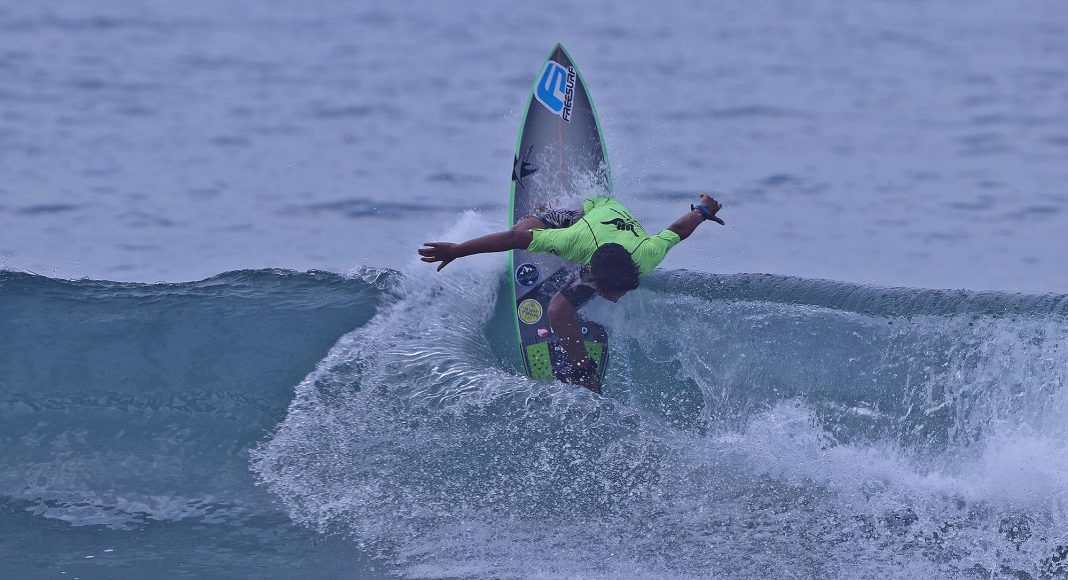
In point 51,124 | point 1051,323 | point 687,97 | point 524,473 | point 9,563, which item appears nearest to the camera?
point 9,563

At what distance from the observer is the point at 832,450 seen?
7551 mm

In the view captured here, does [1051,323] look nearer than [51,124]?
Yes

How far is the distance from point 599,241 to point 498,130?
1138cm

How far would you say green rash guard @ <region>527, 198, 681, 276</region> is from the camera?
25.3ft

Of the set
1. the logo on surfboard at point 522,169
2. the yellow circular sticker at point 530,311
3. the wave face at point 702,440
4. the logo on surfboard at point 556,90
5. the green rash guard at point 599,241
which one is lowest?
the wave face at point 702,440

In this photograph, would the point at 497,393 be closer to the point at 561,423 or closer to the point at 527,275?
the point at 561,423

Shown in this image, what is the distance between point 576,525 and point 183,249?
25.6ft

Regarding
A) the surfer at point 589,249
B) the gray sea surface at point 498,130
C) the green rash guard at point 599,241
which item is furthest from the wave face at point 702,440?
the gray sea surface at point 498,130

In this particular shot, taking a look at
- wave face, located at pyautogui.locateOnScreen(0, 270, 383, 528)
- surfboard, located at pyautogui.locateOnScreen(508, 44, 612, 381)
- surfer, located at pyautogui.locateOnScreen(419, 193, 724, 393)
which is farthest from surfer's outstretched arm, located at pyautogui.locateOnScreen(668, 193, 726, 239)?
wave face, located at pyautogui.locateOnScreen(0, 270, 383, 528)

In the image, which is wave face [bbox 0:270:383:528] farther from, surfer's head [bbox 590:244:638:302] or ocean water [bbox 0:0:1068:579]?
surfer's head [bbox 590:244:638:302]

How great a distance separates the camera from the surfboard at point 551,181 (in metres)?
8.38

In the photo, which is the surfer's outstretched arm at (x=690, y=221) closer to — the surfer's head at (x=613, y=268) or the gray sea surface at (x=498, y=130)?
the surfer's head at (x=613, y=268)

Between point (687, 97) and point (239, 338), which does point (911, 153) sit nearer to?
point (687, 97)

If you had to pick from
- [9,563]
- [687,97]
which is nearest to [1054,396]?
[9,563]
